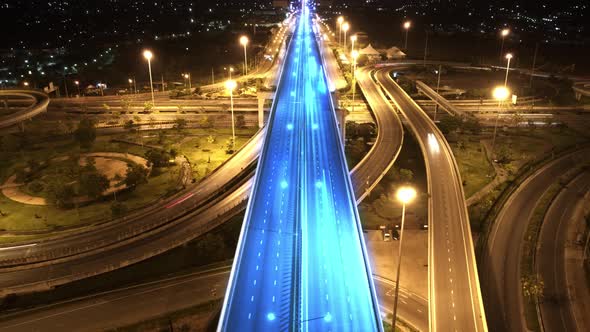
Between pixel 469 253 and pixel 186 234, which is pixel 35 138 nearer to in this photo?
pixel 186 234

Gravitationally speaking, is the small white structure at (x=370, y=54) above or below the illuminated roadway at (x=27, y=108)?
above

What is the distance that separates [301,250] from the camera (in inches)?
1262

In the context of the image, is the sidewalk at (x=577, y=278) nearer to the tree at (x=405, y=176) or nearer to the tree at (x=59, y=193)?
the tree at (x=405, y=176)

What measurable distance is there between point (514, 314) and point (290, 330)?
1996 cm

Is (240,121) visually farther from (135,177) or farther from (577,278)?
(577,278)

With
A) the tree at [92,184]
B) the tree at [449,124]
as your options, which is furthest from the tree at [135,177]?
the tree at [449,124]

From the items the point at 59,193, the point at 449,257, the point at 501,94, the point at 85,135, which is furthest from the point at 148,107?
the point at 449,257

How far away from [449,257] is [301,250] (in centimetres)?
1178

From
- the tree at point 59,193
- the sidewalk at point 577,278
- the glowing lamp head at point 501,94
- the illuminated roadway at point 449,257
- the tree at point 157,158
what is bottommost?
the sidewalk at point 577,278

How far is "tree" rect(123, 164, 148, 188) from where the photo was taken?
51.1 meters

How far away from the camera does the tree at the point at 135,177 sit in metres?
51.1

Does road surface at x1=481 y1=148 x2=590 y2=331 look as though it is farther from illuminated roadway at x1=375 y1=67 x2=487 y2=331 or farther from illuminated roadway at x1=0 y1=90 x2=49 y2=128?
illuminated roadway at x1=0 y1=90 x2=49 y2=128

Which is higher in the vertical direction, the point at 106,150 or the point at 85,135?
the point at 85,135

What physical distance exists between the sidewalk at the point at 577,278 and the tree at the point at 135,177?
45034mm
